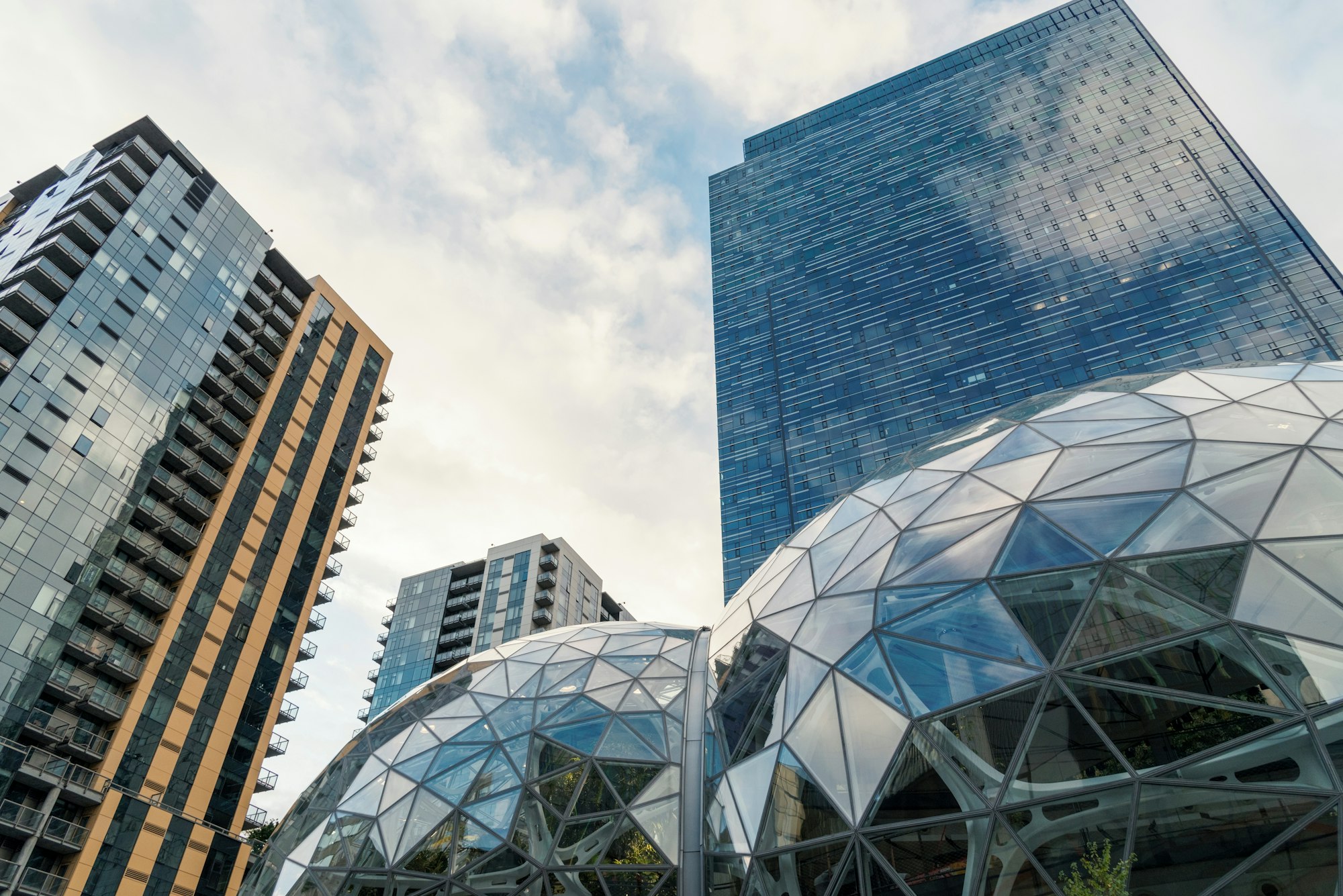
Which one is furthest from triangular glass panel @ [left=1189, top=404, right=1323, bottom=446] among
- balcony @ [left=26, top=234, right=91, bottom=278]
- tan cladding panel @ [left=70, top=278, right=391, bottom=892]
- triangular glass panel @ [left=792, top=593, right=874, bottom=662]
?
balcony @ [left=26, top=234, right=91, bottom=278]

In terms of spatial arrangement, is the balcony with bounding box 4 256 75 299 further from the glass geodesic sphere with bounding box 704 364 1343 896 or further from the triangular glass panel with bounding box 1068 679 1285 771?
the triangular glass panel with bounding box 1068 679 1285 771

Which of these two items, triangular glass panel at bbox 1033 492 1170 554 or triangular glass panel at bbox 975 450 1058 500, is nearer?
triangular glass panel at bbox 1033 492 1170 554

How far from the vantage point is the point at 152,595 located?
41.7m

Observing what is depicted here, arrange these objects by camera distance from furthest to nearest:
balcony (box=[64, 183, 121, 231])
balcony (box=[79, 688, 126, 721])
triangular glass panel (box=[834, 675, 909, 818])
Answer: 1. balcony (box=[64, 183, 121, 231])
2. balcony (box=[79, 688, 126, 721])
3. triangular glass panel (box=[834, 675, 909, 818])

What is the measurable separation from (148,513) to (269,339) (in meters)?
16.4

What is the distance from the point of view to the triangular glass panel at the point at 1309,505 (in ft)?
30.5

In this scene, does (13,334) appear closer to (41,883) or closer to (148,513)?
(148,513)

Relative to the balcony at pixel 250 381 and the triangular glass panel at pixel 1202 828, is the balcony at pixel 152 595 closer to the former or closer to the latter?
the balcony at pixel 250 381

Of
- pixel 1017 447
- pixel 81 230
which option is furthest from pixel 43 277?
pixel 1017 447

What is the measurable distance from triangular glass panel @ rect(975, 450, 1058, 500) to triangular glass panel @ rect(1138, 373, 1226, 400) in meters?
2.84

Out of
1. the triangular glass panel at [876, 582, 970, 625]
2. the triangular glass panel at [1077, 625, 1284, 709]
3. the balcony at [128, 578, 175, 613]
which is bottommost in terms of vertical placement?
the triangular glass panel at [1077, 625, 1284, 709]

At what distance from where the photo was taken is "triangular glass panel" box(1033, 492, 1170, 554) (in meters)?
10.3

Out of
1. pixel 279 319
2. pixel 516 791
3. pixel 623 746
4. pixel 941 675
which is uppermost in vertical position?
pixel 279 319

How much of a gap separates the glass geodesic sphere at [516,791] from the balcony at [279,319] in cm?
4631
